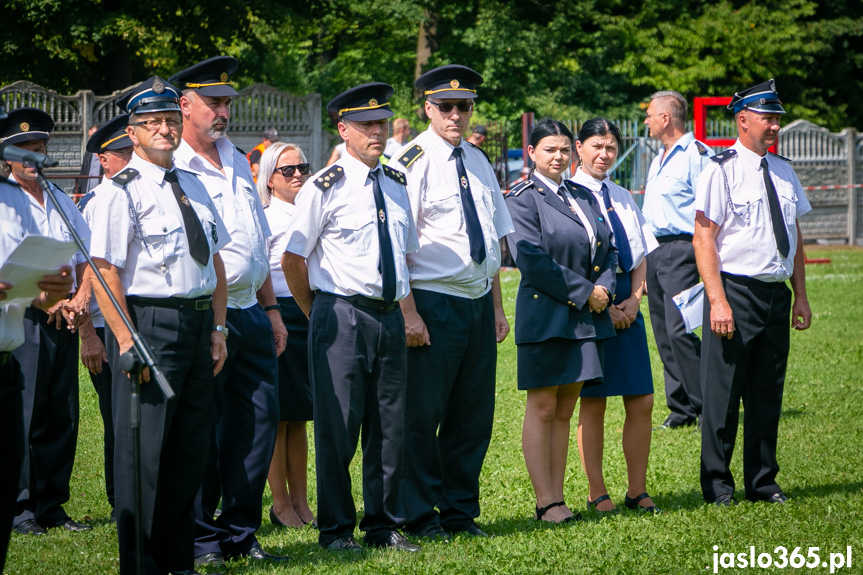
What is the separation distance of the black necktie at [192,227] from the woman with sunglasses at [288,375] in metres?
1.41

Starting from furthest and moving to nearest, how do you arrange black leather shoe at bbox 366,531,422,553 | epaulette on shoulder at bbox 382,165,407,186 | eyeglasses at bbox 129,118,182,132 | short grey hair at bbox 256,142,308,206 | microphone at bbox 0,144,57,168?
short grey hair at bbox 256,142,308,206 < epaulette on shoulder at bbox 382,165,407,186 < black leather shoe at bbox 366,531,422,553 < eyeglasses at bbox 129,118,182,132 < microphone at bbox 0,144,57,168

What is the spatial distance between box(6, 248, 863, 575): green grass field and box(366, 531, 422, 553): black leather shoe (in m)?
0.10

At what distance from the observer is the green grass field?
17.3 ft

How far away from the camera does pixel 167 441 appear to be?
4.90 m

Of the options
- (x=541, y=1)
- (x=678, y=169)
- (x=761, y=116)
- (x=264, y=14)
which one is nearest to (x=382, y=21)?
(x=541, y=1)

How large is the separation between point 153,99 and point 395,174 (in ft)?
4.87

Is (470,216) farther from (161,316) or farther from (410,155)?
(161,316)

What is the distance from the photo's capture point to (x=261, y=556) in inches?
211

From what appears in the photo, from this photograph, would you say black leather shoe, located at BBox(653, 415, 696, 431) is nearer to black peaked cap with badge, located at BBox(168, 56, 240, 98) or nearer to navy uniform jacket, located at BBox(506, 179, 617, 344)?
navy uniform jacket, located at BBox(506, 179, 617, 344)

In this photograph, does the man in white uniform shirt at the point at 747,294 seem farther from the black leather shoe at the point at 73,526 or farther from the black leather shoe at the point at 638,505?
the black leather shoe at the point at 73,526

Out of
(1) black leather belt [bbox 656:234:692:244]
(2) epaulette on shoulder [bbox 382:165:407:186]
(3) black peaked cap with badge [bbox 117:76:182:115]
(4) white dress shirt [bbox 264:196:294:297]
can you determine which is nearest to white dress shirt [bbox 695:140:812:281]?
(2) epaulette on shoulder [bbox 382:165:407:186]

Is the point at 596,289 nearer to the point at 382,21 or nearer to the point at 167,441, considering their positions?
the point at 167,441

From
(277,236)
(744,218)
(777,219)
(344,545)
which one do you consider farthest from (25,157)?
(777,219)

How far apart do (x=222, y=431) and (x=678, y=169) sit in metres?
4.99
